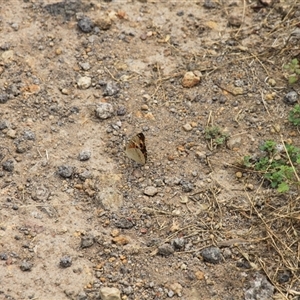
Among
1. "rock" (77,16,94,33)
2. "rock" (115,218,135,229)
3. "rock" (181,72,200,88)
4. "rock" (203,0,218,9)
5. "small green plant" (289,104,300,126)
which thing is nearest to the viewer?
"rock" (115,218,135,229)

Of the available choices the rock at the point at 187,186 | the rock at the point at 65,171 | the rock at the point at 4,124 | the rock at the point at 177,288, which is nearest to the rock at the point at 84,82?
the rock at the point at 4,124

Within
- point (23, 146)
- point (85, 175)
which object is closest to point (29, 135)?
point (23, 146)

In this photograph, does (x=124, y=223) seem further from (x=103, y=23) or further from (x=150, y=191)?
(x=103, y=23)

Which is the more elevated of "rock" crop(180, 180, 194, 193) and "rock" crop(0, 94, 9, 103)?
"rock" crop(180, 180, 194, 193)

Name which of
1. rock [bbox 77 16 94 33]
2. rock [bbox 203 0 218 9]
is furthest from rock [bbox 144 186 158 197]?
rock [bbox 203 0 218 9]

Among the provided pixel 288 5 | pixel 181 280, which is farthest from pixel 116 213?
pixel 288 5

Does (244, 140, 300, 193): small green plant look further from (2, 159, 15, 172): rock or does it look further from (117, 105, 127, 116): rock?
(2, 159, 15, 172): rock

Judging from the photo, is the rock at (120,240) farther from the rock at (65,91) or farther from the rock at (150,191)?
the rock at (65,91)
